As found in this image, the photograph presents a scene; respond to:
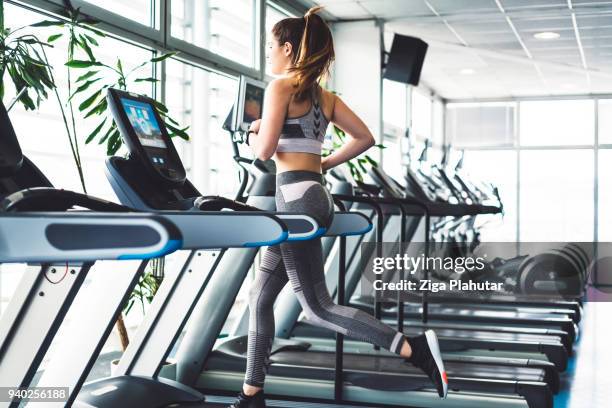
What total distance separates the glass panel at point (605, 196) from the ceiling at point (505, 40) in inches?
37.4

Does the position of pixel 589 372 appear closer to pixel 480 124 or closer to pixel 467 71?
pixel 467 71

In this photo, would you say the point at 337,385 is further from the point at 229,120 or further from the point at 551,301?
the point at 551,301

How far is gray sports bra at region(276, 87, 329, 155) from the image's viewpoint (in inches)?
105

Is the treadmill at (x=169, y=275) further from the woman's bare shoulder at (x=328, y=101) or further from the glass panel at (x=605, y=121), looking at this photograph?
the glass panel at (x=605, y=121)

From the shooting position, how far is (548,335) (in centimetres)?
485

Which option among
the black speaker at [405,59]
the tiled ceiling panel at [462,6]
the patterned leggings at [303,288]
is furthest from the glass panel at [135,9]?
the black speaker at [405,59]

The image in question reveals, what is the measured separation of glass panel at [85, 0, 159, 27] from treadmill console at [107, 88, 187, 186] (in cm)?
185

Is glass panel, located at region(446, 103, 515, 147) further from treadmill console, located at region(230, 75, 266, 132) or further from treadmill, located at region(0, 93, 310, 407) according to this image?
treadmill, located at region(0, 93, 310, 407)

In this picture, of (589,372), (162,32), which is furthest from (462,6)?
(589,372)

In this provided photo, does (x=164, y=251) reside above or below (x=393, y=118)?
below

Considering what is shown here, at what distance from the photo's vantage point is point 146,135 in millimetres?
2609

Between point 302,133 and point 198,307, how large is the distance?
1538 millimetres

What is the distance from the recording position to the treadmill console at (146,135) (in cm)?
250

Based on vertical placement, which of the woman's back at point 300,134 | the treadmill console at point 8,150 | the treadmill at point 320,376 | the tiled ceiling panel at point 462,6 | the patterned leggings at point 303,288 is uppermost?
the tiled ceiling panel at point 462,6
